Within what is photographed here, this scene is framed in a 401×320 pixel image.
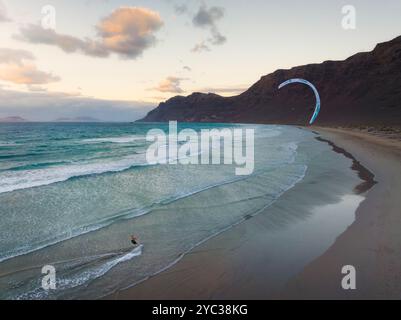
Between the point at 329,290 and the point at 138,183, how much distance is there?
10855 mm

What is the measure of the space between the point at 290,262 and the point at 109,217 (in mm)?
5768

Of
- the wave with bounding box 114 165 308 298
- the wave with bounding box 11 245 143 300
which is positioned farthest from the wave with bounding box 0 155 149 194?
the wave with bounding box 114 165 308 298

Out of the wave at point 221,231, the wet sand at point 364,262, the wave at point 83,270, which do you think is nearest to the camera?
the wet sand at point 364,262

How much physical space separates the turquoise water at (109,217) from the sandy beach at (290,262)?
1.91 feet

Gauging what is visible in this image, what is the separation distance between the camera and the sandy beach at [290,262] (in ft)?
16.3

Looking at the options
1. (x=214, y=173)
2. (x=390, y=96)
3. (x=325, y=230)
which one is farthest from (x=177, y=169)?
(x=390, y=96)

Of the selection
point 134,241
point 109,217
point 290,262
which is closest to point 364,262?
point 290,262

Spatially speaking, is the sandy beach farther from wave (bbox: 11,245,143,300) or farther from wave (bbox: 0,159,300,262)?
wave (bbox: 0,159,300,262)

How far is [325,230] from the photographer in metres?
7.82

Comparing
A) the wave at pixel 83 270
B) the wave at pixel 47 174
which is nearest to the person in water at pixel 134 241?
the wave at pixel 83 270

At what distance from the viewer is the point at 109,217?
932 centimetres

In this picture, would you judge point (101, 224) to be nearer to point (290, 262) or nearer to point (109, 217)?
point (109, 217)

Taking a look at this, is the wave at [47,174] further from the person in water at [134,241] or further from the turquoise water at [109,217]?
the person in water at [134,241]

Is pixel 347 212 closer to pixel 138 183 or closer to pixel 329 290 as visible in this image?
pixel 329 290
